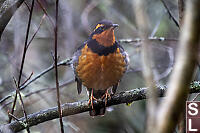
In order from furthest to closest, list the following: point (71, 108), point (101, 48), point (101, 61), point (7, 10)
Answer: point (101, 48), point (101, 61), point (71, 108), point (7, 10)

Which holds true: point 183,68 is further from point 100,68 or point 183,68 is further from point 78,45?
point 78,45

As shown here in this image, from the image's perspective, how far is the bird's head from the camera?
4.74m

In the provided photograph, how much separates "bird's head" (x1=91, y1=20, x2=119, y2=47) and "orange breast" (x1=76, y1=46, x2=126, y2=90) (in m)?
0.23

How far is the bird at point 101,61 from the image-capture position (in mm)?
4582

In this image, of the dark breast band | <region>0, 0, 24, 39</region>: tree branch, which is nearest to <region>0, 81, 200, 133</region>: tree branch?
the dark breast band

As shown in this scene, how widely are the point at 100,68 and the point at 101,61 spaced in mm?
109

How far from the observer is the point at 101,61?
4.55 meters

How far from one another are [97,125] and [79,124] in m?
0.58

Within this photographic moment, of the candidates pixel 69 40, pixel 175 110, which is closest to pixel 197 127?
pixel 175 110

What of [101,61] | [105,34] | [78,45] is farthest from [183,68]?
[78,45]

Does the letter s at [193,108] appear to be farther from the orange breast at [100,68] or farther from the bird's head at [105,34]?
the bird's head at [105,34]

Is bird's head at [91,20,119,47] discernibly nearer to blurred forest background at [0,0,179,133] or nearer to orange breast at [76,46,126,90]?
orange breast at [76,46,126,90]

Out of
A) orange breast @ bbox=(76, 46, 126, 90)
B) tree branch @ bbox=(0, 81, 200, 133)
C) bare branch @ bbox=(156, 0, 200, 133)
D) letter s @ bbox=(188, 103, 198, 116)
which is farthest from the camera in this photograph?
orange breast @ bbox=(76, 46, 126, 90)
